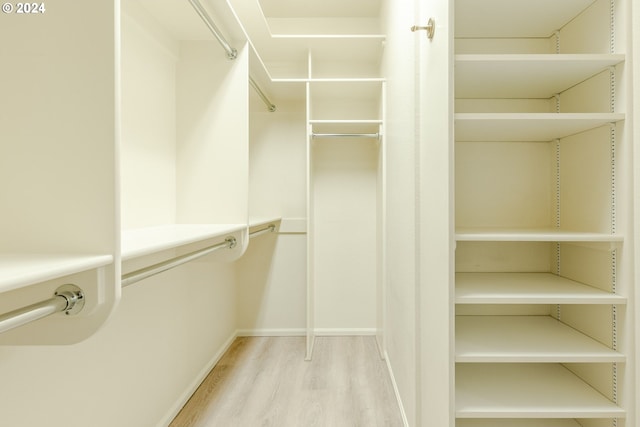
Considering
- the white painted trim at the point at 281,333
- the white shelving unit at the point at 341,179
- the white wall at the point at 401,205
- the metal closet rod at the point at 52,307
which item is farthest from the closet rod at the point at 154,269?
the white painted trim at the point at 281,333

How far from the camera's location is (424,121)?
1384 mm

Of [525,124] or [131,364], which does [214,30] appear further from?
[131,364]

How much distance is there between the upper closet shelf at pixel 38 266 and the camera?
1.56ft

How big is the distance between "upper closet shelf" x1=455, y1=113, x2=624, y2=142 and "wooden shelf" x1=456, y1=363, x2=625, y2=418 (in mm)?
904

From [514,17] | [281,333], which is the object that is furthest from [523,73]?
[281,333]

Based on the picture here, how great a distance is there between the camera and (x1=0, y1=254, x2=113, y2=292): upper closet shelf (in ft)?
1.56

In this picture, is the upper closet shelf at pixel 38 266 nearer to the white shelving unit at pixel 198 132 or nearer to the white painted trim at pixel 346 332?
the white shelving unit at pixel 198 132

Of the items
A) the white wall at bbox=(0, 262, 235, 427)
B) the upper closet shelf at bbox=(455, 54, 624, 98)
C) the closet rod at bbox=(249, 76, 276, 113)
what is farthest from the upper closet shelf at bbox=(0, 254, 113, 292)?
the closet rod at bbox=(249, 76, 276, 113)

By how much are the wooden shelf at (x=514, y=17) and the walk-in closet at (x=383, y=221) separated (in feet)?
0.04

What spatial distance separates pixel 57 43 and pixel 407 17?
1.45m

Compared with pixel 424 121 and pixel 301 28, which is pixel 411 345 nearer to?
pixel 424 121

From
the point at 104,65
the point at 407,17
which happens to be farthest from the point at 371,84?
the point at 104,65

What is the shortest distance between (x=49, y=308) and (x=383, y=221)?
199 centimetres

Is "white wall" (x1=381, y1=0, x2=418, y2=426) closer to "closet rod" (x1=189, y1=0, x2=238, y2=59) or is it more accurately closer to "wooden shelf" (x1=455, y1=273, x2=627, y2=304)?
"wooden shelf" (x1=455, y1=273, x2=627, y2=304)
